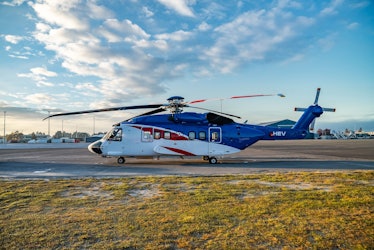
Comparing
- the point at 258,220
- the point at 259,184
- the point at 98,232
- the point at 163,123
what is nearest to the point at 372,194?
the point at 259,184

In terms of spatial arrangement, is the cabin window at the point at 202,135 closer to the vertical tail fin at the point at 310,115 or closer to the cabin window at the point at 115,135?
the cabin window at the point at 115,135

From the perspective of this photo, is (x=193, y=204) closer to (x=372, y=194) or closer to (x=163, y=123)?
(x=372, y=194)

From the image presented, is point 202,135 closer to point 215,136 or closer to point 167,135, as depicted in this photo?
point 215,136

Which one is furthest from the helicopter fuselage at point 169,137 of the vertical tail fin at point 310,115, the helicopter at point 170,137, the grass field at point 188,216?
the grass field at point 188,216

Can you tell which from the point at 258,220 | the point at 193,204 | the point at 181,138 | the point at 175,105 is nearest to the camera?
the point at 258,220

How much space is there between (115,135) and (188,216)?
1299cm

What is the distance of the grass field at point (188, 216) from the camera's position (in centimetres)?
405

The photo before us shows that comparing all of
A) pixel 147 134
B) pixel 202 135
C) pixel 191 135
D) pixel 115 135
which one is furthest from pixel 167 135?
pixel 115 135

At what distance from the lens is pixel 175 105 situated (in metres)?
15.5

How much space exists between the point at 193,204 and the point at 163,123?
37.8ft

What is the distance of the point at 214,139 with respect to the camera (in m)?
17.4

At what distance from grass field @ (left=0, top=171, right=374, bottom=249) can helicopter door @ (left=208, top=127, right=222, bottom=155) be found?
28.3 feet

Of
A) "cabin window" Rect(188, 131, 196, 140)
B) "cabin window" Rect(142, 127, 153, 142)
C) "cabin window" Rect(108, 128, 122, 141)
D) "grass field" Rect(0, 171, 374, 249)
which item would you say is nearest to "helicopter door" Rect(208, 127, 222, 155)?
"cabin window" Rect(188, 131, 196, 140)

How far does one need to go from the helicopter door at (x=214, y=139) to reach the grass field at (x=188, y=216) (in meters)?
8.63
